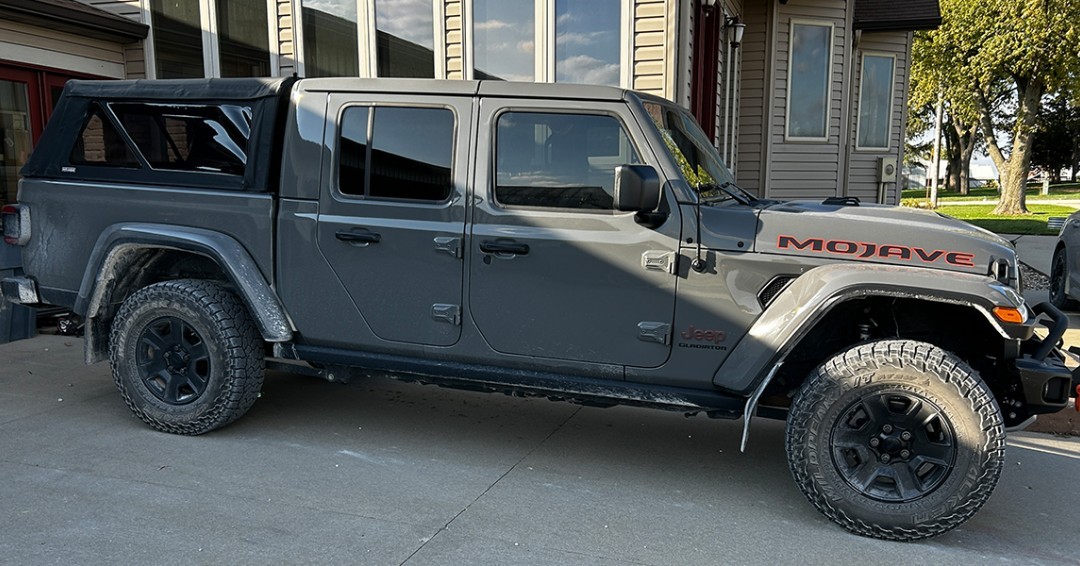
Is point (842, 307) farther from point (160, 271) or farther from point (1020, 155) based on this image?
point (1020, 155)

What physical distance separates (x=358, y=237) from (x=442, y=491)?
1389 mm

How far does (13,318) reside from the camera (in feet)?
23.0

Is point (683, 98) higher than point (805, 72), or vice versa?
point (805, 72)

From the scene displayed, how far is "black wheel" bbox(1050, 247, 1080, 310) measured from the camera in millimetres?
8312

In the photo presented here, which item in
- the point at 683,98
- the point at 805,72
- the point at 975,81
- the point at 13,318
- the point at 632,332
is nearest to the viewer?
the point at 632,332

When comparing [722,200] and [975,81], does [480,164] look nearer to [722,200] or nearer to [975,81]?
[722,200]

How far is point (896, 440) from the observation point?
353cm

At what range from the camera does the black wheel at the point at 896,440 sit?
3391mm

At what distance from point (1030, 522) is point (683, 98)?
17.3ft

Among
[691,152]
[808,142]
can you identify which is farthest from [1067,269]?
[691,152]

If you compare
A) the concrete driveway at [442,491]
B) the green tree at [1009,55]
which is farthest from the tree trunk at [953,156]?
the concrete driveway at [442,491]

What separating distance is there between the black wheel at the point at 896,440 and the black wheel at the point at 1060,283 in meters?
5.97

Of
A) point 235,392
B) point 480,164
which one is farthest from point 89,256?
point 480,164

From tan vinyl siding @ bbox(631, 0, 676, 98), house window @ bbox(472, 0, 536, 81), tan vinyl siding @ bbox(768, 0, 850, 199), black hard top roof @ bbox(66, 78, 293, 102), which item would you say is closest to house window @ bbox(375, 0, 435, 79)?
house window @ bbox(472, 0, 536, 81)
